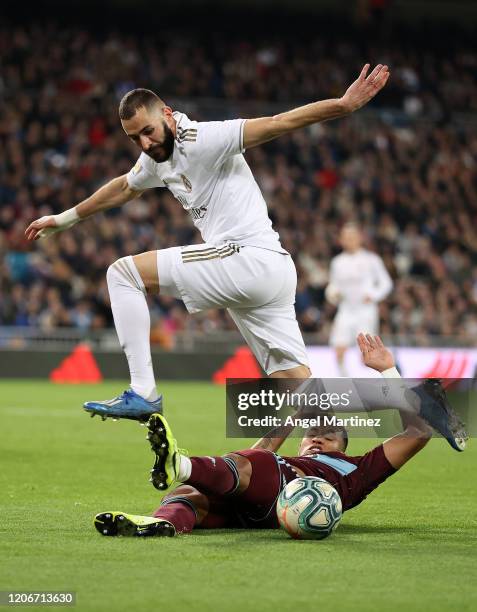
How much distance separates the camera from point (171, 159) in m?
7.09

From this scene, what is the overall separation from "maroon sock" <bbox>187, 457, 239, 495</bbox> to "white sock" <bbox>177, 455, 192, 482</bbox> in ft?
0.12

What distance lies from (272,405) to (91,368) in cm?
1365

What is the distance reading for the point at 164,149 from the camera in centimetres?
698

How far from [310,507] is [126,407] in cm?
119

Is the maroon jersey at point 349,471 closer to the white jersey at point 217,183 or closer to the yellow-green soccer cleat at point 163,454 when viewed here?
the yellow-green soccer cleat at point 163,454

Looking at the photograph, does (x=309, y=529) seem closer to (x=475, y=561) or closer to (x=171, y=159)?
(x=475, y=561)

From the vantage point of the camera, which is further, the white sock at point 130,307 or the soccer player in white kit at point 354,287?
the soccer player in white kit at point 354,287

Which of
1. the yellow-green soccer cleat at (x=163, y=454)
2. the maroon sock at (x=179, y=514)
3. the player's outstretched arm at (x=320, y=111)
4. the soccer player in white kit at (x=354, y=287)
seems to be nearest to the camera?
the yellow-green soccer cleat at (x=163, y=454)

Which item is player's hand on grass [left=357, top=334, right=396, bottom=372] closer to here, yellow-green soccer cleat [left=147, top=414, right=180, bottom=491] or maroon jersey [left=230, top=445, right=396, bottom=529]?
maroon jersey [left=230, top=445, right=396, bottom=529]

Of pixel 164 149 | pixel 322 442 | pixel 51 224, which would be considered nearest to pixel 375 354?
pixel 322 442

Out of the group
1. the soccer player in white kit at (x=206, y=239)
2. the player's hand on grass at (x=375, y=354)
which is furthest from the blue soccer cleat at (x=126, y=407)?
the player's hand on grass at (x=375, y=354)

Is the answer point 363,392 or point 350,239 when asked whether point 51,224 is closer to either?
point 363,392

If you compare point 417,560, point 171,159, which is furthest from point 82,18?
point 417,560

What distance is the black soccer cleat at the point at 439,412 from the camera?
20.6ft
